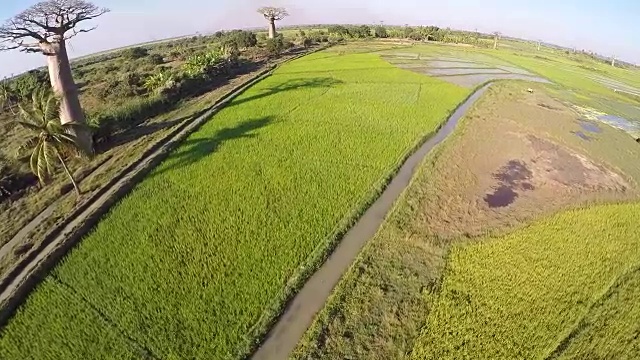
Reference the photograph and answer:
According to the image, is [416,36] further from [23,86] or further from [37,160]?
[37,160]

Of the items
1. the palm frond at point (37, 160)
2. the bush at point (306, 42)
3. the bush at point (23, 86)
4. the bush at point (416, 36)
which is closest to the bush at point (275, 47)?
the bush at point (306, 42)

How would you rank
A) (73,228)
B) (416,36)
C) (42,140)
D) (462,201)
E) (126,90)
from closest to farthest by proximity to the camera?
1. (73,228)
2. (42,140)
3. (462,201)
4. (126,90)
5. (416,36)

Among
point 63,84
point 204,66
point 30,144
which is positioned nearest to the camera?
point 30,144

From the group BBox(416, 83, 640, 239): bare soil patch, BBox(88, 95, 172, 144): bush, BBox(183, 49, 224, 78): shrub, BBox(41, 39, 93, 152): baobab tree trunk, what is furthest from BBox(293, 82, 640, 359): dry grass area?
BBox(183, 49, 224, 78): shrub

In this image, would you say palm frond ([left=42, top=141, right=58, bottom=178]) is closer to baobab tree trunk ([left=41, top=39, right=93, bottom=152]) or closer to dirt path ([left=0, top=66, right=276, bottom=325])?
dirt path ([left=0, top=66, right=276, bottom=325])

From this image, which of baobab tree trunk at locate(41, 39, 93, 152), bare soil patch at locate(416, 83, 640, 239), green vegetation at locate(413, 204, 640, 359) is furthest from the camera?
baobab tree trunk at locate(41, 39, 93, 152)

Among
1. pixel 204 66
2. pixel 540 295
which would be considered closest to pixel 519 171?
pixel 540 295

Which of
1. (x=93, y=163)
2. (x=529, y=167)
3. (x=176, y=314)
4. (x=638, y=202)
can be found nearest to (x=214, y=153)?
(x=93, y=163)
